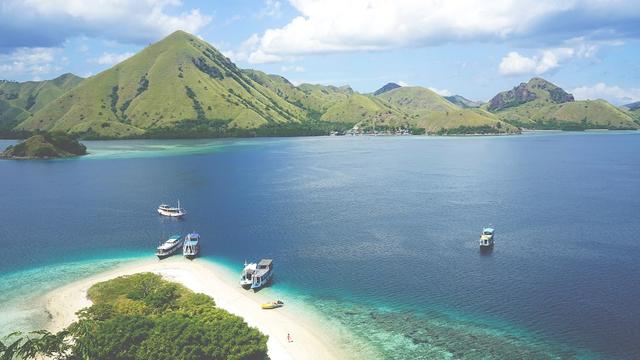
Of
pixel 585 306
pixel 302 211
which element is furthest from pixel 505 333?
pixel 302 211

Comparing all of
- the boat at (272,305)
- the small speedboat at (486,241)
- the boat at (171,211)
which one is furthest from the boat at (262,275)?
the boat at (171,211)

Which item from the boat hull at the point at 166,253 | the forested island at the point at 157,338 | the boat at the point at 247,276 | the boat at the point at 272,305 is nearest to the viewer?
the forested island at the point at 157,338

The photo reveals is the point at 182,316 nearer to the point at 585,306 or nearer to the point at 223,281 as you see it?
the point at 223,281

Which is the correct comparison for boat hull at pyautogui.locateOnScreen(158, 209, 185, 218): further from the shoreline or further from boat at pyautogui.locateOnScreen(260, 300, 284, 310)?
boat at pyautogui.locateOnScreen(260, 300, 284, 310)

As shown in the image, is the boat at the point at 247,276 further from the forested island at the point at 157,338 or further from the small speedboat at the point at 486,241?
the small speedboat at the point at 486,241

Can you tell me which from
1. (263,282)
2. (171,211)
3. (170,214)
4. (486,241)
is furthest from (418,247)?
(171,211)

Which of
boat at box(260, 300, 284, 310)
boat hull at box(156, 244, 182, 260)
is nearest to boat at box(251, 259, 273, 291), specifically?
boat at box(260, 300, 284, 310)

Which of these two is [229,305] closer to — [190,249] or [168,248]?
[190,249]
